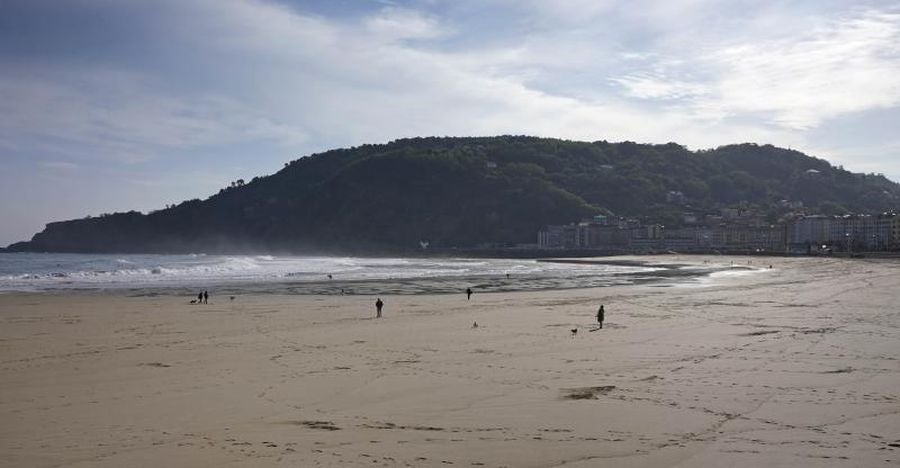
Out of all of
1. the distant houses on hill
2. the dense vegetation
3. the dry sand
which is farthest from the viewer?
the dense vegetation

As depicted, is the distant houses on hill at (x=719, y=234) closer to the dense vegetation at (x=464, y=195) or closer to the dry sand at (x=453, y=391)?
the dense vegetation at (x=464, y=195)

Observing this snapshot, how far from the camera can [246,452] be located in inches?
262

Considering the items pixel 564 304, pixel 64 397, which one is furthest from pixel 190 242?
pixel 64 397

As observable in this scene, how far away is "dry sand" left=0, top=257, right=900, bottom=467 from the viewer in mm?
6695

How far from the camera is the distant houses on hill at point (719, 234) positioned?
10806cm

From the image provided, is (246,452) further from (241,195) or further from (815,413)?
(241,195)

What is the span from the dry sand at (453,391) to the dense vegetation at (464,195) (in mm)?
109538

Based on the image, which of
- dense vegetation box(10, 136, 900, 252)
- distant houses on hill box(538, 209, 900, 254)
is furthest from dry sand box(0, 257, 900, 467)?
dense vegetation box(10, 136, 900, 252)

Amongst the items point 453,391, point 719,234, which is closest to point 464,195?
point 719,234

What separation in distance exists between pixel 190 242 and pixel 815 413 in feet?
537

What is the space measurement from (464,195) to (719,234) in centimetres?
4948

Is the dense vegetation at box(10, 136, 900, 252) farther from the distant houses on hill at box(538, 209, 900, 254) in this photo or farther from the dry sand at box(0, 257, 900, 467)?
the dry sand at box(0, 257, 900, 467)

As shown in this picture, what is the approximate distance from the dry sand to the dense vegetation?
359 ft

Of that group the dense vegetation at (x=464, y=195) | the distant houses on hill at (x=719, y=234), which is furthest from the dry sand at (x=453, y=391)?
the dense vegetation at (x=464, y=195)
